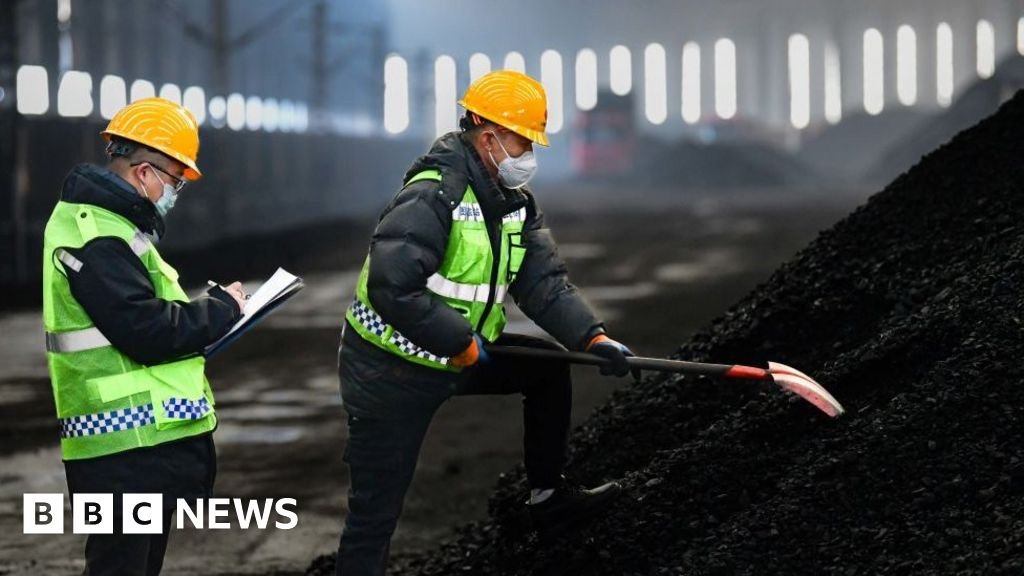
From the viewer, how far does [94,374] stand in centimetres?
417

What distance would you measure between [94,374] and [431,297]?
104 cm

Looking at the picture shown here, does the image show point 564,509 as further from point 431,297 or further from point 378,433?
point 431,297

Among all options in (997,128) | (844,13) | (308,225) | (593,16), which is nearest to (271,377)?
(997,128)

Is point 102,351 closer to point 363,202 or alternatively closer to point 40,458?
point 40,458

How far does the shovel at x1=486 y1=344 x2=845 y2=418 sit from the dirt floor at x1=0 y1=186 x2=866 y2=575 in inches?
92.6

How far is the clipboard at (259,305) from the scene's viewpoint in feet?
14.7

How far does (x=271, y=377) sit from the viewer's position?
12766 mm

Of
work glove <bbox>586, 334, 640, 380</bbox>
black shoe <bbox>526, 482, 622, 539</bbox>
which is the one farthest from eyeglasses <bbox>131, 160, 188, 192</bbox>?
black shoe <bbox>526, 482, 622, 539</bbox>

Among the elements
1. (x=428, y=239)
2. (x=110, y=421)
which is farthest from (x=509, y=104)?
(x=110, y=421)

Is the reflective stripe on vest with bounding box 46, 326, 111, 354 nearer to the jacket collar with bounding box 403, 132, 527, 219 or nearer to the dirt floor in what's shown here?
the jacket collar with bounding box 403, 132, 527, 219

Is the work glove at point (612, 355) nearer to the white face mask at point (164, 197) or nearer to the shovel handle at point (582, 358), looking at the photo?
the shovel handle at point (582, 358)

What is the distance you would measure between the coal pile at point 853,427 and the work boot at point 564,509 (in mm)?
50

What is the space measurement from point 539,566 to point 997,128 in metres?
3.59

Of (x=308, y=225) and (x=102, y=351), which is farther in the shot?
(x=308, y=225)
